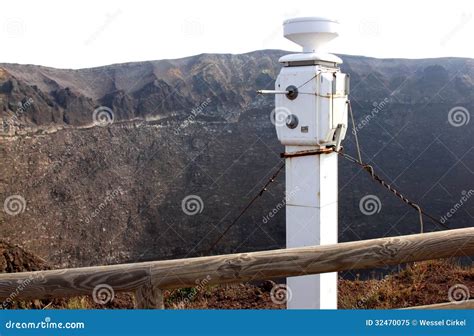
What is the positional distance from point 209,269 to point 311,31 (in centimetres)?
174

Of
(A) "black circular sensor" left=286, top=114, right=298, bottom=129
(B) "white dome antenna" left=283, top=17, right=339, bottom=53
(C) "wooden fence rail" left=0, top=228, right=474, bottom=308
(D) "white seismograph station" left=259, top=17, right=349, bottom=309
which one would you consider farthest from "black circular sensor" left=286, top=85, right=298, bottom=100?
(C) "wooden fence rail" left=0, top=228, right=474, bottom=308

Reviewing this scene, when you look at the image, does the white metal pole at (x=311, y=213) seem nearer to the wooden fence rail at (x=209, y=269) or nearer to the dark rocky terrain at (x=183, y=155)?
the wooden fence rail at (x=209, y=269)

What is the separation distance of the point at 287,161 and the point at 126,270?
4.89 feet

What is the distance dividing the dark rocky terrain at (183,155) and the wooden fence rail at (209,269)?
10701mm

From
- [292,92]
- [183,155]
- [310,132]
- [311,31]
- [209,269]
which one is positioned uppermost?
[183,155]

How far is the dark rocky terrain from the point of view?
1387cm

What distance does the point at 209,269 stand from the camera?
2.23m

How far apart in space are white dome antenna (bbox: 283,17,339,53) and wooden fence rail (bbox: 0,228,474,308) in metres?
1.51

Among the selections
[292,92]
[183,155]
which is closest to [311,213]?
[292,92]

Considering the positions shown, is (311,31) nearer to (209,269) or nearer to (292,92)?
(292,92)

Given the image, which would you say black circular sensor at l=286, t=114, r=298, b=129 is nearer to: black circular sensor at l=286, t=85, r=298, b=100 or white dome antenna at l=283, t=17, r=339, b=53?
black circular sensor at l=286, t=85, r=298, b=100

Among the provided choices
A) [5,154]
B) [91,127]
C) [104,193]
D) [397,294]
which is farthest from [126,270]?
[91,127]

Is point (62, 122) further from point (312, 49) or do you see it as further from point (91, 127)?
point (312, 49)

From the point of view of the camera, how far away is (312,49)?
132 inches
